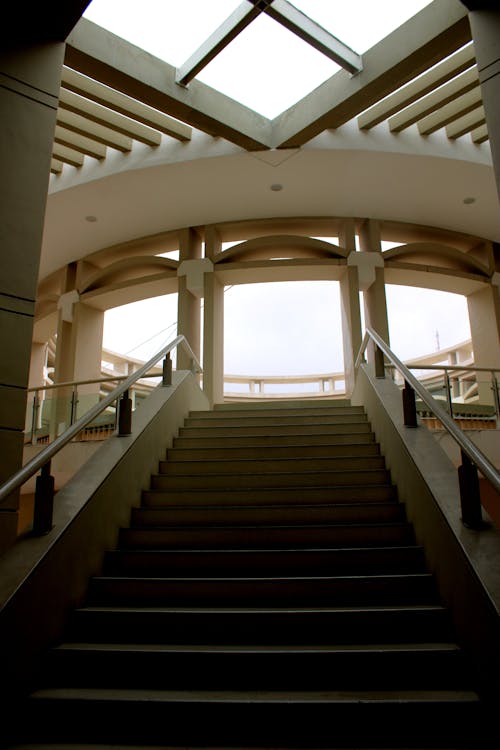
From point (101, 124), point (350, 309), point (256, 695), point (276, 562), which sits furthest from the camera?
point (350, 309)

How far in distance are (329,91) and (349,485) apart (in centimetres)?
635

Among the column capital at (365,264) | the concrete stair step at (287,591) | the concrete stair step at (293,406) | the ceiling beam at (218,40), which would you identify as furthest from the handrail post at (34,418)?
the column capital at (365,264)

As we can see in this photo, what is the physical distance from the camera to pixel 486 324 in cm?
1262

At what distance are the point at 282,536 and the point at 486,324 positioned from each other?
10.4 m

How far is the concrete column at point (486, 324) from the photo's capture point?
40.4ft

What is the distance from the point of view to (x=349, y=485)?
14.3ft

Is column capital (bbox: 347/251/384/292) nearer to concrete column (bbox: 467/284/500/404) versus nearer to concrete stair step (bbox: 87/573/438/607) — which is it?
concrete column (bbox: 467/284/500/404)

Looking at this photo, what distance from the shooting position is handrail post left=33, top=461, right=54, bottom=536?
3.02m

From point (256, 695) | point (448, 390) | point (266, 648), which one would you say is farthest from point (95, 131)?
point (256, 695)

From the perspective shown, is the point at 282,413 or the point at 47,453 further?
the point at 282,413

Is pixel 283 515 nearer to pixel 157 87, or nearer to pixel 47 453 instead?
pixel 47 453

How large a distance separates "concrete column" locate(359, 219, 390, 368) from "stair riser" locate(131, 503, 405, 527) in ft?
26.3

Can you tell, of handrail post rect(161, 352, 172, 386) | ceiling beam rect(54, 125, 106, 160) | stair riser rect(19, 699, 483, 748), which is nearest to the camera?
stair riser rect(19, 699, 483, 748)

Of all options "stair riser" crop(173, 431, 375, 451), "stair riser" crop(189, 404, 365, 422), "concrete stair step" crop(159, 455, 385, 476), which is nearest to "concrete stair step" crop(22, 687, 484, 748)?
"concrete stair step" crop(159, 455, 385, 476)
